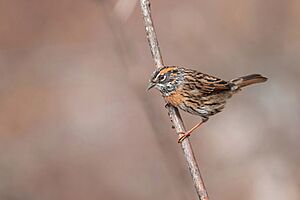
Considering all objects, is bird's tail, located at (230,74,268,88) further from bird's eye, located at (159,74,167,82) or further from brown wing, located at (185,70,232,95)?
bird's eye, located at (159,74,167,82)

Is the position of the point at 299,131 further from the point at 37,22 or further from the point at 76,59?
the point at 37,22

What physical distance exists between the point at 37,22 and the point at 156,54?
892 cm

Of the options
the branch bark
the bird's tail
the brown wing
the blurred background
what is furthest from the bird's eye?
the blurred background

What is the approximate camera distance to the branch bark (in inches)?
159

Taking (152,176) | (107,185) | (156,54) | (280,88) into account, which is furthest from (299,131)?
(156,54)

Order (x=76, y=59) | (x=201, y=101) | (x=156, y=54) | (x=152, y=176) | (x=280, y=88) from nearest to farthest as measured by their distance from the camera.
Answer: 1. (x=156, y=54)
2. (x=201, y=101)
3. (x=152, y=176)
4. (x=280, y=88)
5. (x=76, y=59)

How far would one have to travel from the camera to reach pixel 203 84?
6.30 m

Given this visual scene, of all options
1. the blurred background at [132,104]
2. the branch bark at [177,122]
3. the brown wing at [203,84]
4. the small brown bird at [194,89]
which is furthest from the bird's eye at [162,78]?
the blurred background at [132,104]

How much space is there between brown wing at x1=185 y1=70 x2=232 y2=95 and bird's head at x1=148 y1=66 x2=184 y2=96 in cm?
16

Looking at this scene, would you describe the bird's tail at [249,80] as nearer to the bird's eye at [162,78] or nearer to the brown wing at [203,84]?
the brown wing at [203,84]

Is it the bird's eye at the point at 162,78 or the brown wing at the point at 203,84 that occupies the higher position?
the brown wing at the point at 203,84

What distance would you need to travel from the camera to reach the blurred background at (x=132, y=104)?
10914 millimetres

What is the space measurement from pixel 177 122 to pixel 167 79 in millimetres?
833

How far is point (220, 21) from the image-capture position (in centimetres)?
1350
